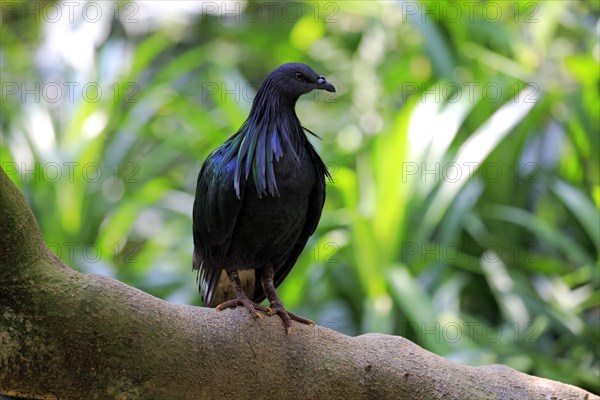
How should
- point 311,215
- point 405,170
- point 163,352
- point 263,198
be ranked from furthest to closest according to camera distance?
point 405,170 → point 311,215 → point 263,198 → point 163,352

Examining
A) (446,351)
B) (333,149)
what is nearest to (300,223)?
(446,351)

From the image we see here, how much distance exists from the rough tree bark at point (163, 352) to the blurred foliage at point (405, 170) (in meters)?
1.62

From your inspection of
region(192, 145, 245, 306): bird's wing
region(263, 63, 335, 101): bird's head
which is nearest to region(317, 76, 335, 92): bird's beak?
region(263, 63, 335, 101): bird's head

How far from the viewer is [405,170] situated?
4730mm

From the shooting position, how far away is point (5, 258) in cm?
199

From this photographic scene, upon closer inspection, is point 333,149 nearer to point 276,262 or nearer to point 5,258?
point 276,262

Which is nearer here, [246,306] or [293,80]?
[246,306]

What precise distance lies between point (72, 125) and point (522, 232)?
117 inches

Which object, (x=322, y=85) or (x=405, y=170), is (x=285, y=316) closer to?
(x=322, y=85)

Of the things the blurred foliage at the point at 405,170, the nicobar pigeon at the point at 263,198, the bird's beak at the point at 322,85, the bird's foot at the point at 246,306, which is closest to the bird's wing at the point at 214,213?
the nicobar pigeon at the point at 263,198

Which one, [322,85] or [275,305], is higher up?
[322,85]

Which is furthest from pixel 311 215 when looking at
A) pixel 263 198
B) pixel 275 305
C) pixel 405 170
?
pixel 405 170

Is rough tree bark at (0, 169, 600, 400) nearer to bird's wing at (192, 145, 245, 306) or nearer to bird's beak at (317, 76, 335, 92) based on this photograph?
bird's wing at (192, 145, 245, 306)

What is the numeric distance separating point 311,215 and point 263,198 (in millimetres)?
248
